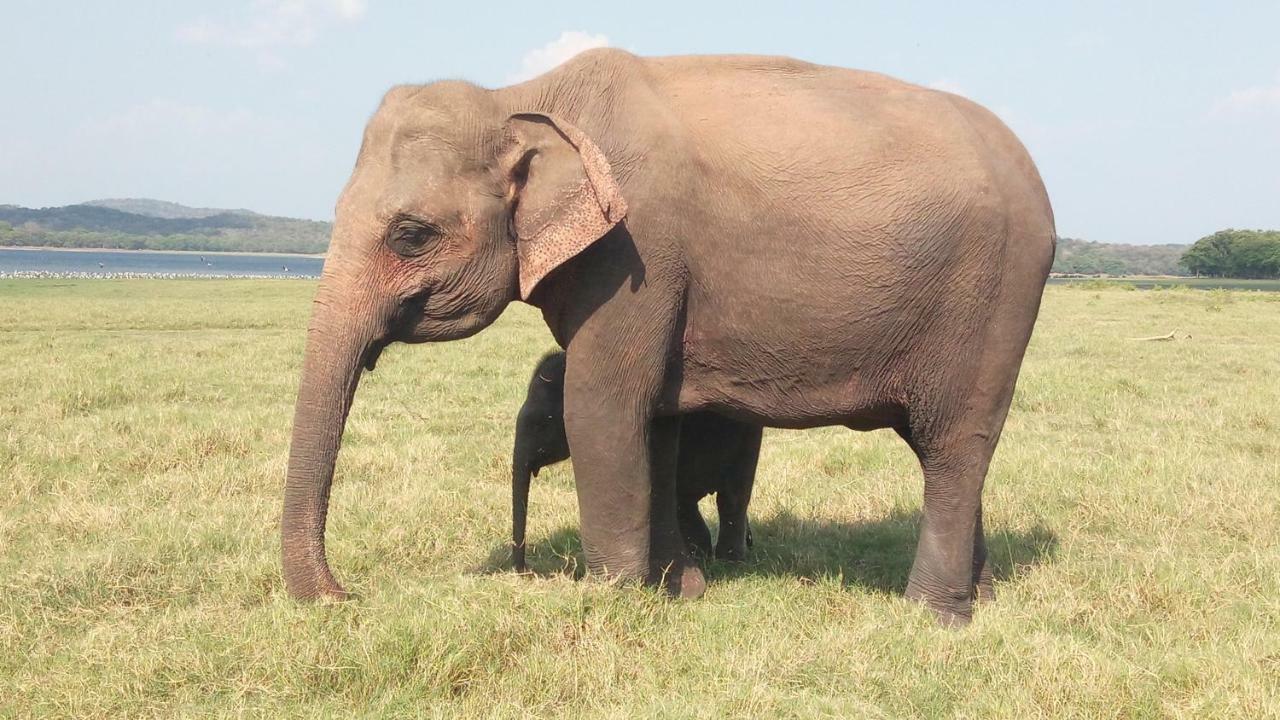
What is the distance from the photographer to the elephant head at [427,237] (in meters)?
4.33

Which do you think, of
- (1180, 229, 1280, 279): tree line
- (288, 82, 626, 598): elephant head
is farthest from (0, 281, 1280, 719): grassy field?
(1180, 229, 1280, 279): tree line

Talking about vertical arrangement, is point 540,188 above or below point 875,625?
above

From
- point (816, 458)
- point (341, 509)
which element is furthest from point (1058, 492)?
point (341, 509)

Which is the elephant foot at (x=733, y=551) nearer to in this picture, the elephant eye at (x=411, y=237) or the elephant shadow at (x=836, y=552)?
the elephant shadow at (x=836, y=552)

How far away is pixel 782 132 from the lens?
4715 millimetres

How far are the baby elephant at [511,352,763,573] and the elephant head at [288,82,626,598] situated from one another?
0.99m

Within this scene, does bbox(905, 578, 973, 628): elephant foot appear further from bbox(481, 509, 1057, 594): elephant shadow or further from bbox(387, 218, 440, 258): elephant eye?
bbox(387, 218, 440, 258): elephant eye

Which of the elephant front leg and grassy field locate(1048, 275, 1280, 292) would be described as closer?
→ the elephant front leg

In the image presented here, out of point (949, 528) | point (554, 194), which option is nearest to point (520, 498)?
point (554, 194)

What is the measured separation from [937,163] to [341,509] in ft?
13.7

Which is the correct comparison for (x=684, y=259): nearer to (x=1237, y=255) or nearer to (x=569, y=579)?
(x=569, y=579)

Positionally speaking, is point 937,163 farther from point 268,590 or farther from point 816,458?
point 816,458

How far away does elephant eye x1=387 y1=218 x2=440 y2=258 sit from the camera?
4.36 metres

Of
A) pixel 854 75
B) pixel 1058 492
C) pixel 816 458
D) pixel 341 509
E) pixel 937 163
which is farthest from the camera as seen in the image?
pixel 816 458
